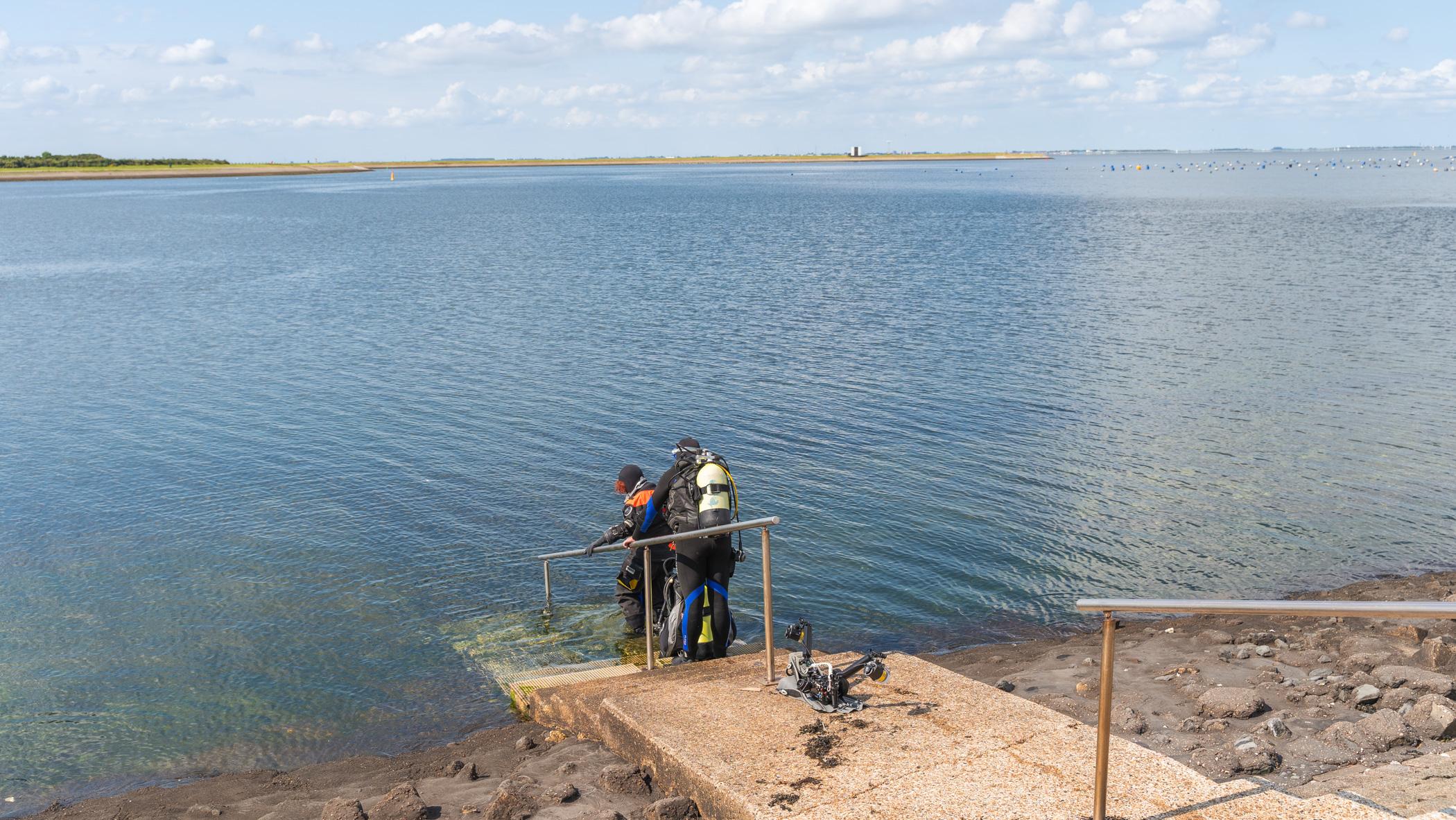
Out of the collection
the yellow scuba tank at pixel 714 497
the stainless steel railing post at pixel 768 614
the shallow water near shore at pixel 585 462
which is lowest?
the shallow water near shore at pixel 585 462

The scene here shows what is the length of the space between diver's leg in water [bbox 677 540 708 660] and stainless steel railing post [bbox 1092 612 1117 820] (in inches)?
169

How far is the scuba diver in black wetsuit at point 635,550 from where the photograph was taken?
970cm

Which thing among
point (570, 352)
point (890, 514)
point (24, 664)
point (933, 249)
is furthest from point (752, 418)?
point (933, 249)

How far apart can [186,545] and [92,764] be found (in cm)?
586

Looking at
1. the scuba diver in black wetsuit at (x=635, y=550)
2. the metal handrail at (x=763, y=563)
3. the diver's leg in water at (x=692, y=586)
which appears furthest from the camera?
the scuba diver in black wetsuit at (x=635, y=550)

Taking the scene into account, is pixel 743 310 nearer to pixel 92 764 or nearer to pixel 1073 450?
pixel 1073 450

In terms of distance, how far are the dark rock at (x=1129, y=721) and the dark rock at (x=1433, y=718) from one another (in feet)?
5.46

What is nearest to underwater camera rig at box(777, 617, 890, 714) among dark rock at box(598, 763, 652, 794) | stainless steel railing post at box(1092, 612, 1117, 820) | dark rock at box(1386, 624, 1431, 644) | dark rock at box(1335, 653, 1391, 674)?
dark rock at box(598, 763, 652, 794)

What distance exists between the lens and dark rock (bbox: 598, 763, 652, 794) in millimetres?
6523

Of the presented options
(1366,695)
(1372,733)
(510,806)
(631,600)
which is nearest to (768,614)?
(510,806)

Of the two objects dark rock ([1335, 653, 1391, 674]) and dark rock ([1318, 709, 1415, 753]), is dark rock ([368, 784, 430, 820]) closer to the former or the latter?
dark rock ([1318, 709, 1415, 753])

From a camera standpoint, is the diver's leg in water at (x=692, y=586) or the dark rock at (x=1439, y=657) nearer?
the diver's leg in water at (x=692, y=586)

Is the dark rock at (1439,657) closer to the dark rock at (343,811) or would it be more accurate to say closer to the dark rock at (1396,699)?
the dark rock at (1396,699)

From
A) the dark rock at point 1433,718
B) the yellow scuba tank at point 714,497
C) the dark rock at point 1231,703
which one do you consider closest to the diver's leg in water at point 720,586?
the yellow scuba tank at point 714,497
